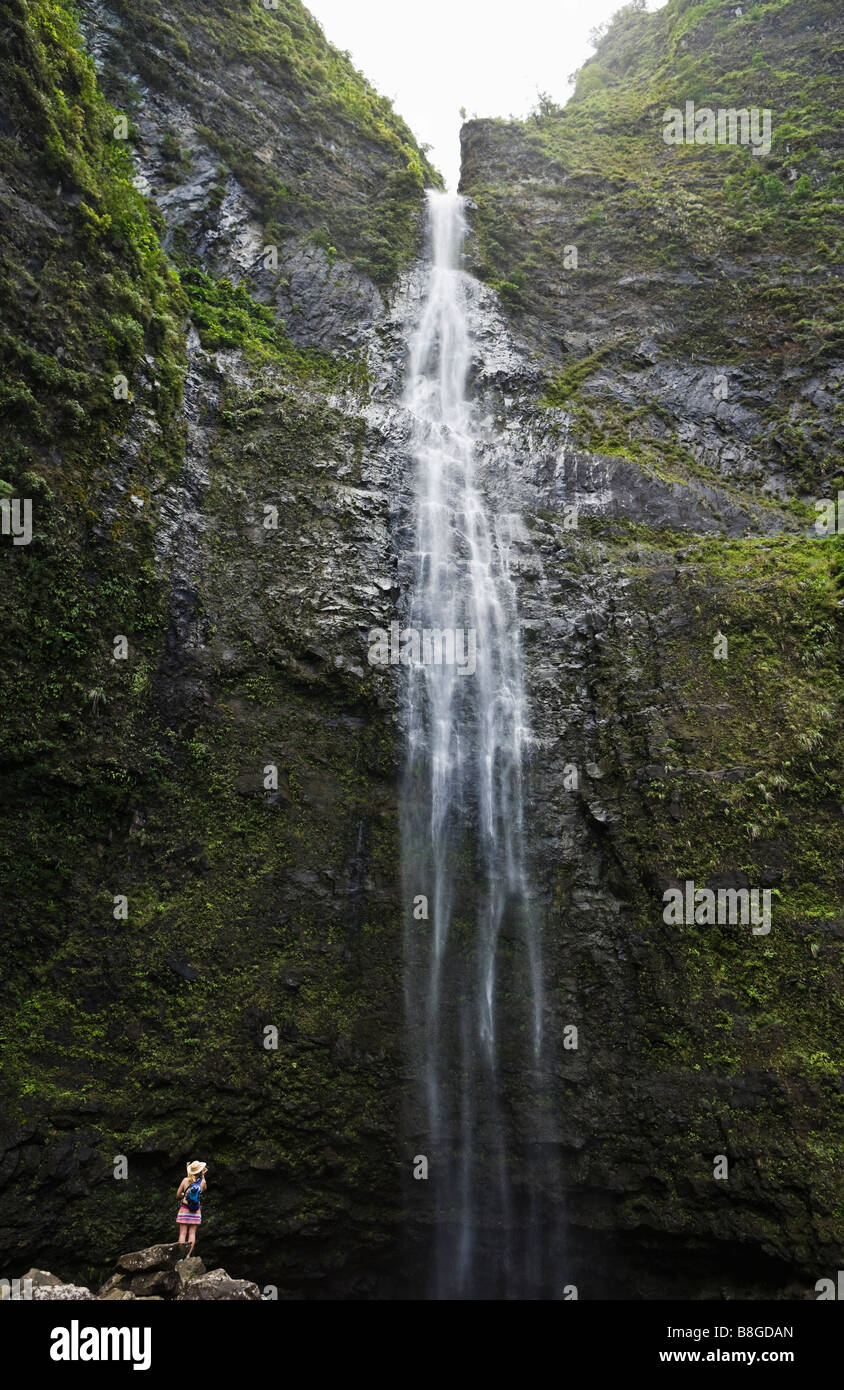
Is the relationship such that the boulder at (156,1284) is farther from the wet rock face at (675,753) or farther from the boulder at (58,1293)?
the wet rock face at (675,753)

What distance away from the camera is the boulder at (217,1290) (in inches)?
255

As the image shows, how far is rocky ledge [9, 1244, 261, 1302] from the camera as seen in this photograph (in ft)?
21.3

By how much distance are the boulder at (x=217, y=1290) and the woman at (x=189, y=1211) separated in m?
0.42

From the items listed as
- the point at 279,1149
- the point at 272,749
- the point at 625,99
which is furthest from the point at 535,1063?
the point at 625,99

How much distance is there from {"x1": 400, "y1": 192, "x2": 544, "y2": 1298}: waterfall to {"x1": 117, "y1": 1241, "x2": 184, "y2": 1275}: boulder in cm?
255

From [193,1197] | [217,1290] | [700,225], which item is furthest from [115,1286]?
[700,225]

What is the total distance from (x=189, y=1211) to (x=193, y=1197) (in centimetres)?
14

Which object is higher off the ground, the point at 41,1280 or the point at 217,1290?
the point at 41,1280

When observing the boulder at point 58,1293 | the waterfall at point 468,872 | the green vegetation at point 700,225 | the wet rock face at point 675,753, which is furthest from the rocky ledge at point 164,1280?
the green vegetation at point 700,225

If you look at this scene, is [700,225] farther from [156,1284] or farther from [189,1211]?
[156,1284]

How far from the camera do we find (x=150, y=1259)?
6875mm

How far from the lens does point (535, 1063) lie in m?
8.59

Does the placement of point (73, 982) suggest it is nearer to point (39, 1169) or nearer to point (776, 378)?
point (39, 1169)

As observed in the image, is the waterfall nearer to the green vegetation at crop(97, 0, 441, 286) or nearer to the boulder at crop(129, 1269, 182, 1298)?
the boulder at crop(129, 1269, 182, 1298)
